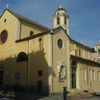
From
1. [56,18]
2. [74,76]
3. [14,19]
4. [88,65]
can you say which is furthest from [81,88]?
[56,18]

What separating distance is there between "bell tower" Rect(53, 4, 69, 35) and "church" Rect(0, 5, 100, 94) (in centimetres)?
1590

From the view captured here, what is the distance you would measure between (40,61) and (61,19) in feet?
90.4

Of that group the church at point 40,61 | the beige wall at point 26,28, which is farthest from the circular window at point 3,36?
the beige wall at point 26,28

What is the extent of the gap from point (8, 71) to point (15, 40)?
5451 millimetres

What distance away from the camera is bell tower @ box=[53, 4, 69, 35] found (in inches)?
2068

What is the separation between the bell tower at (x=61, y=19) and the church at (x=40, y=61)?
1590cm

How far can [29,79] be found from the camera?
2852cm

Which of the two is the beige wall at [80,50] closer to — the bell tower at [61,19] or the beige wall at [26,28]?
the beige wall at [26,28]

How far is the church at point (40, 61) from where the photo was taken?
87.8ft

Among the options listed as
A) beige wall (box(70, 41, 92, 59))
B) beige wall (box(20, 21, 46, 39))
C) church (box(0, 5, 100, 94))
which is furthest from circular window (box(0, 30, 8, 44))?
beige wall (box(70, 41, 92, 59))

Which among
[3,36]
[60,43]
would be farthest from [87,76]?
[3,36]

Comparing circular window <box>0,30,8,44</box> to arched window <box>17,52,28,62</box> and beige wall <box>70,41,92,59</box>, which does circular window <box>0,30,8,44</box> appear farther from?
beige wall <box>70,41,92,59</box>

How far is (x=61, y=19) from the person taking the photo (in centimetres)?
5262

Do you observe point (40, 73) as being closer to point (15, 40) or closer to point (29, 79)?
point (29, 79)
